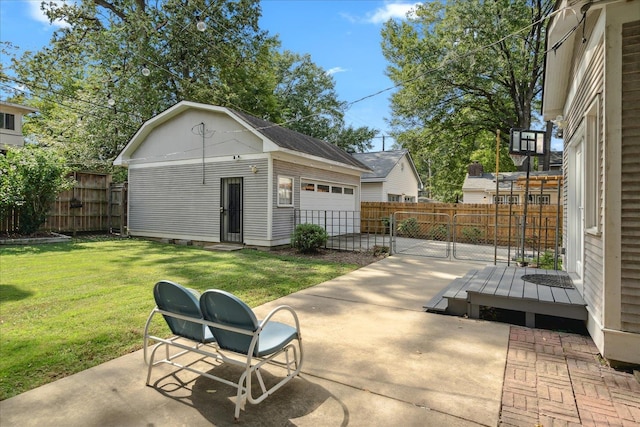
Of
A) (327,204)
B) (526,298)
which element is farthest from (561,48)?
(327,204)

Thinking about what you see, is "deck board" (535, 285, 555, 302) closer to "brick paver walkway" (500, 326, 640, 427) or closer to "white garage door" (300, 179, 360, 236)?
"brick paver walkway" (500, 326, 640, 427)

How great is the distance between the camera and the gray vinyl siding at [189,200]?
10.6 meters

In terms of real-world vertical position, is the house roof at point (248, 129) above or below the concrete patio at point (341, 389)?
above

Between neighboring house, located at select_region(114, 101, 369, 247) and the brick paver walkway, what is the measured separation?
7.91 m

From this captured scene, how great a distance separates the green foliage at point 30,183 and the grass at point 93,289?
178cm

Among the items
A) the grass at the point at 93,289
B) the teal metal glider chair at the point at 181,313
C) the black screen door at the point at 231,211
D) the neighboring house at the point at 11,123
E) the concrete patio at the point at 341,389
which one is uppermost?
the neighboring house at the point at 11,123

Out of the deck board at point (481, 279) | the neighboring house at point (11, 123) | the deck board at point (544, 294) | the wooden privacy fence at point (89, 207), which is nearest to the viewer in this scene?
the deck board at point (544, 294)

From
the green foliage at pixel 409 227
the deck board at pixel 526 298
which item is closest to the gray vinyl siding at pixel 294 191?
the green foliage at pixel 409 227

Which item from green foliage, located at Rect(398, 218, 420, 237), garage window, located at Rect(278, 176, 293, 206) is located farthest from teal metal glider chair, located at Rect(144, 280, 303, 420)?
green foliage, located at Rect(398, 218, 420, 237)

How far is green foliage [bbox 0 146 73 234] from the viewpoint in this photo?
34.5ft

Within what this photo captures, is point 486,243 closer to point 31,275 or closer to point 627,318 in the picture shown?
point 627,318

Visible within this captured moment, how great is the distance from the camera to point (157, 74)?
18203mm

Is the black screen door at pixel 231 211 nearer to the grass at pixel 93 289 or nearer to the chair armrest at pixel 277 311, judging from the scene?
the grass at pixel 93 289

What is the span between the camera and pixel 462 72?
726 inches
